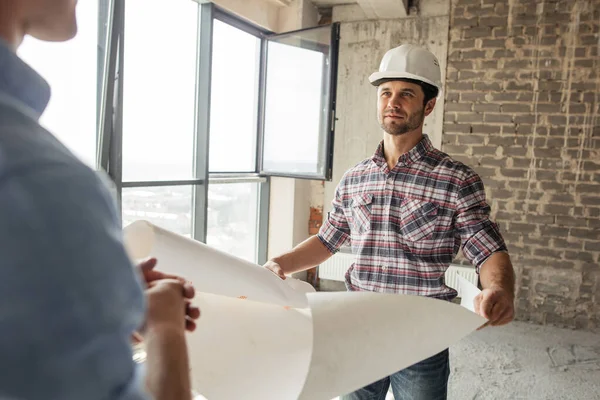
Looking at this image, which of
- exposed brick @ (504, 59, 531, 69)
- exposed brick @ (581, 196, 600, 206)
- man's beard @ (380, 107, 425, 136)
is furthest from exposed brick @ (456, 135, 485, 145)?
man's beard @ (380, 107, 425, 136)

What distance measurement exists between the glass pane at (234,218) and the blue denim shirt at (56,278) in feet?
12.1

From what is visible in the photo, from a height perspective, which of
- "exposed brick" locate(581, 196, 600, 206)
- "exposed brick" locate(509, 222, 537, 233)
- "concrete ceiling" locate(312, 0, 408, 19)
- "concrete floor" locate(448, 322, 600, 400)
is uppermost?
"concrete ceiling" locate(312, 0, 408, 19)

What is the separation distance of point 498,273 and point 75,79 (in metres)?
2.38

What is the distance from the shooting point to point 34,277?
325mm

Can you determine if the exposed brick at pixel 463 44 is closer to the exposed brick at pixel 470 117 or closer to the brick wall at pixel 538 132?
the brick wall at pixel 538 132

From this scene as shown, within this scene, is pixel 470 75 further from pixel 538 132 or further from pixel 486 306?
pixel 486 306

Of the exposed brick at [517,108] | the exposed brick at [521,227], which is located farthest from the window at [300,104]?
the exposed brick at [521,227]

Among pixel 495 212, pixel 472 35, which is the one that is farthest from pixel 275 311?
pixel 472 35

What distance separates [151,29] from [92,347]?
10.5 ft

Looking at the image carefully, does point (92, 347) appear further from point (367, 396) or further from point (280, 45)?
point (280, 45)

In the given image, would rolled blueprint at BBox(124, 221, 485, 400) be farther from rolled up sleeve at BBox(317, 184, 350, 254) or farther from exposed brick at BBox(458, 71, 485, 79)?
exposed brick at BBox(458, 71, 485, 79)

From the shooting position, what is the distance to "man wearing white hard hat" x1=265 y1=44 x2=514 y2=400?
60.2 inches

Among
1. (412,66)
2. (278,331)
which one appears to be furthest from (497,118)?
(278,331)

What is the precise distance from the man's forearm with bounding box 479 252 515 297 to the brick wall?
3.00 m
